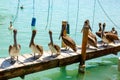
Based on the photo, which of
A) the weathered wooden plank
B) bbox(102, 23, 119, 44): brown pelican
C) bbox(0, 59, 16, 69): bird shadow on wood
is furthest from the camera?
bbox(102, 23, 119, 44): brown pelican

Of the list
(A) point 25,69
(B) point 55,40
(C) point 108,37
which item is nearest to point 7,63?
(A) point 25,69

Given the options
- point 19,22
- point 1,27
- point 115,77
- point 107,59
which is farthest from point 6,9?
point 115,77

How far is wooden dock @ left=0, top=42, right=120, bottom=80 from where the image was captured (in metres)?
11.5

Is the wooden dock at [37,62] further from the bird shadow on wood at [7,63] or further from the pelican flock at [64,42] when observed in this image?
the pelican flock at [64,42]

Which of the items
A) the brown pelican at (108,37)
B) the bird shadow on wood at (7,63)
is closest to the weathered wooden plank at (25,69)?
the bird shadow on wood at (7,63)

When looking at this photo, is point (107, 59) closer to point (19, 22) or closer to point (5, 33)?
point (5, 33)

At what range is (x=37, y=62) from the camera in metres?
12.4

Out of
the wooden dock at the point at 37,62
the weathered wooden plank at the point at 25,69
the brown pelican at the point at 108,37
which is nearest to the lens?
the weathered wooden plank at the point at 25,69

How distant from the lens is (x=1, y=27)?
1091 inches

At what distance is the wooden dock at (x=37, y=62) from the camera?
11.5 meters

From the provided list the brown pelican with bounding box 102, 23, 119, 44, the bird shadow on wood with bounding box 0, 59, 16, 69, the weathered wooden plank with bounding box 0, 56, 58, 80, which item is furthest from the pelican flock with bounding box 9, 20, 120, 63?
the weathered wooden plank with bounding box 0, 56, 58, 80

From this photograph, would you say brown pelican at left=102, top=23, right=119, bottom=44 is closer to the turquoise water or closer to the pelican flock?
the pelican flock

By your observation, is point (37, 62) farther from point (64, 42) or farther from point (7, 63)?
point (64, 42)

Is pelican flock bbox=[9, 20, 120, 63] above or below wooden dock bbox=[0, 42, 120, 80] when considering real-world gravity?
above
